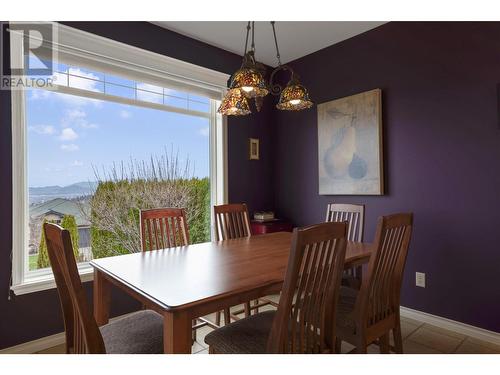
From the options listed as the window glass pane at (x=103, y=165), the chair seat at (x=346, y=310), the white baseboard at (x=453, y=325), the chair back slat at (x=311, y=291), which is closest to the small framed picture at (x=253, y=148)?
→ the window glass pane at (x=103, y=165)

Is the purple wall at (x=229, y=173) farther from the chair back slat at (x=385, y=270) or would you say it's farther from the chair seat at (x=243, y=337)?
the chair back slat at (x=385, y=270)

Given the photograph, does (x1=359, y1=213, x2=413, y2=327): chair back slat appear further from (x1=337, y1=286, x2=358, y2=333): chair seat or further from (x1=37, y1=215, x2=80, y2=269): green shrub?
(x1=37, y1=215, x2=80, y2=269): green shrub

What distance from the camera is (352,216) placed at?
2.56m

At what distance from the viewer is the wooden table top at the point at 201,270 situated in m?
1.28

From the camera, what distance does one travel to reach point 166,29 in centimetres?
296

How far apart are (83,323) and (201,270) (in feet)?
2.01

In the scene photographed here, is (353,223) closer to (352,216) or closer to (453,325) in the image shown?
(352,216)

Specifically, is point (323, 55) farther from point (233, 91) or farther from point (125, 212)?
point (125, 212)

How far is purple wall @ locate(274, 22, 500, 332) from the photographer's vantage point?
2.32m

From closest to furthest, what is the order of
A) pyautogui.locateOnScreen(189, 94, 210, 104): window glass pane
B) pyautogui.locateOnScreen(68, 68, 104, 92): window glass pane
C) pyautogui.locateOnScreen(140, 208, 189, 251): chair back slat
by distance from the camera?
1. pyautogui.locateOnScreen(140, 208, 189, 251): chair back slat
2. pyautogui.locateOnScreen(68, 68, 104, 92): window glass pane
3. pyautogui.locateOnScreen(189, 94, 210, 104): window glass pane

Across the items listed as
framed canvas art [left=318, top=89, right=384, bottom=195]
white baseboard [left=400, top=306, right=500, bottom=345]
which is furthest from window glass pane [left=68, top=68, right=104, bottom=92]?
white baseboard [left=400, top=306, right=500, bottom=345]

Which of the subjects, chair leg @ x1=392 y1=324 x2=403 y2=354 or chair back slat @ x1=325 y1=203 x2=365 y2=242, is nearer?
chair leg @ x1=392 y1=324 x2=403 y2=354

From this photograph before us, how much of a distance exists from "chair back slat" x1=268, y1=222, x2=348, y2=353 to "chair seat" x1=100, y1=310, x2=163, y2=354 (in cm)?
55
